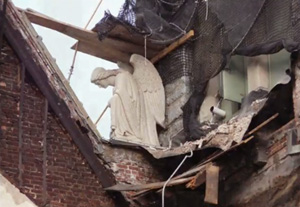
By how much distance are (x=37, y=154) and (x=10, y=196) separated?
0.75m

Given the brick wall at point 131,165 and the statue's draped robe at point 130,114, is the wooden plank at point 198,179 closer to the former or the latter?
the brick wall at point 131,165

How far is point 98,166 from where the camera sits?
406 inches

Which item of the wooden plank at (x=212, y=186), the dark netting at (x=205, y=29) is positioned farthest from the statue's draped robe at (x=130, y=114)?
the wooden plank at (x=212, y=186)

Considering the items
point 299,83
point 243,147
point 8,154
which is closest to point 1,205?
point 8,154

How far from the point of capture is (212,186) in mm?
8984

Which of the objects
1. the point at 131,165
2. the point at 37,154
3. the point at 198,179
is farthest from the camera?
the point at 131,165

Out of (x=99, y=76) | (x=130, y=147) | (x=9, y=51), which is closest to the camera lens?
(x=9, y=51)

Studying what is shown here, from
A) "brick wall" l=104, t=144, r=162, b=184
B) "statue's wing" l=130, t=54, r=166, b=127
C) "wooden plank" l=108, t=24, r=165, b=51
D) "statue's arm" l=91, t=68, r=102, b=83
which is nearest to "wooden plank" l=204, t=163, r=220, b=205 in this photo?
"brick wall" l=104, t=144, r=162, b=184

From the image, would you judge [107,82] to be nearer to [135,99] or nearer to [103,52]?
[135,99]

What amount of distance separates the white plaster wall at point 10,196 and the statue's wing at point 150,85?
3153mm

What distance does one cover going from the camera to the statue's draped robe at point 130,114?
11133 mm

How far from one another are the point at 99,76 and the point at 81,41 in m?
0.77

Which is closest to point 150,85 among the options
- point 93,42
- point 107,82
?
point 107,82

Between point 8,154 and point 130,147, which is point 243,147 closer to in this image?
point 130,147
